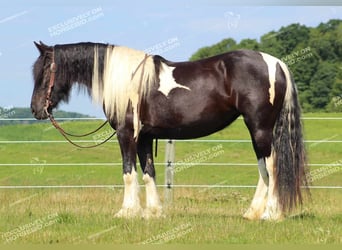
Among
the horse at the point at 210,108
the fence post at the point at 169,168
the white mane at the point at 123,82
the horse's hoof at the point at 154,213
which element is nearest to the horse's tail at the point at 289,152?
the horse at the point at 210,108

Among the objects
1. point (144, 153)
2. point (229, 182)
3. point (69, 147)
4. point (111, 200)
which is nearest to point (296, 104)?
point (144, 153)

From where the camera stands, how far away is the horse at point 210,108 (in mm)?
7551

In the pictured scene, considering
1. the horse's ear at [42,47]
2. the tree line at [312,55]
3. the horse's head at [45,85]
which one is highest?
the horse's ear at [42,47]

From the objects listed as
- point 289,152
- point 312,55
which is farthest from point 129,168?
point 312,55

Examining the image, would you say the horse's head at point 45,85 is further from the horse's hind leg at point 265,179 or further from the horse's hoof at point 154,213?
the horse's hind leg at point 265,179

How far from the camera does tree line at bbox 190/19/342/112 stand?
1529 inches

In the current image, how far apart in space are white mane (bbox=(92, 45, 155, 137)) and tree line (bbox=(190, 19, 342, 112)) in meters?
→ 28.4

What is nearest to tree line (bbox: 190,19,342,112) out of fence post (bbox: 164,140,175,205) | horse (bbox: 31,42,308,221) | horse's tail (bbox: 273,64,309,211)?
fence post (bbox: 164,140,175,205)

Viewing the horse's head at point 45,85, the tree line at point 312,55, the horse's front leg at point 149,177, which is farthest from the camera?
the tree line at point 312,55

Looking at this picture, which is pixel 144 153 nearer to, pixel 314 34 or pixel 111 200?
pixel 111 200

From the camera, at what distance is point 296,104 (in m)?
7.77

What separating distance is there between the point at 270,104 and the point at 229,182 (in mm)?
9972

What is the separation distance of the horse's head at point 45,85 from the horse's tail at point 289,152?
2739 millimetres

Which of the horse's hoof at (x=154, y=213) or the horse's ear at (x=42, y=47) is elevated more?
the horse's ear at (x=42, y=47)
